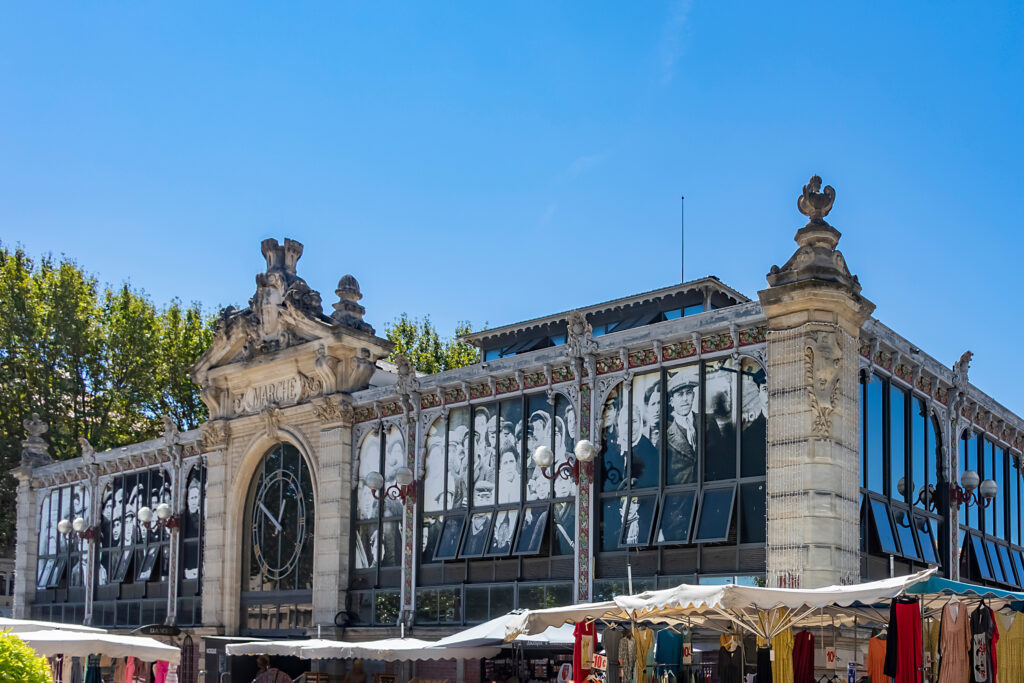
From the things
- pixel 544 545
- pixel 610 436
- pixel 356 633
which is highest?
pixel 610 436

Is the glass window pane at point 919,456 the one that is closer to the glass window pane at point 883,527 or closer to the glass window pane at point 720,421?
the glass window pane at point 883,527

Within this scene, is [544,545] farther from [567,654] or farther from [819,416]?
[819,416]

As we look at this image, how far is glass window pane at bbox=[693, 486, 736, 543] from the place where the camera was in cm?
2109

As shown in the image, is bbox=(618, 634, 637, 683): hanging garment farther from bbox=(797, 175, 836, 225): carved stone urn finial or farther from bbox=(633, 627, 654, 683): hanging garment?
bbox=(797, 175, 836, 225): carved stone urn finial

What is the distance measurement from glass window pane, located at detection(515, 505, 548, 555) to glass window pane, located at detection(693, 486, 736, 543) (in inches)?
150

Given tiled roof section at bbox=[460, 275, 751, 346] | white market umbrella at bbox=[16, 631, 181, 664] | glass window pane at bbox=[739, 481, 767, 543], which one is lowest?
white market umbrella at bbox=[16, 631, 181, 664]

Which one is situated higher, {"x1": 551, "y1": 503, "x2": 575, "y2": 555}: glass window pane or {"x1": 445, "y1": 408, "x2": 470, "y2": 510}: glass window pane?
{"x1": 445, "y1": 408, "x2": 470, "y2": 510}: glass window pane

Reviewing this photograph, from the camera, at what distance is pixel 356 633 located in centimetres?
2772

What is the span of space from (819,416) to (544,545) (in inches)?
266

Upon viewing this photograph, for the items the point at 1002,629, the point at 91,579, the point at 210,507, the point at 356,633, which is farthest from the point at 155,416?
the point at 1002,629

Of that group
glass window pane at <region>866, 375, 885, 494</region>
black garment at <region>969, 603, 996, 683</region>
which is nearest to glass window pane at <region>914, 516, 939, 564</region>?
glass window pane at <region>866, 375, 885, 494</region>

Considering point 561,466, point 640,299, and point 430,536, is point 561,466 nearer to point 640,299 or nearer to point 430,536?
point 430,536

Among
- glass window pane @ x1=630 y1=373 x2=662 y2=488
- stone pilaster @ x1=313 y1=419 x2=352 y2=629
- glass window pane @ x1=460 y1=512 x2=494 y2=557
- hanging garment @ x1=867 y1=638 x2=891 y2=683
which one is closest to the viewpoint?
hanging garment @ x1=867 y1=638 x2=891 y2=683

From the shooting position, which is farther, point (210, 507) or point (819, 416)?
point (210, 507)
